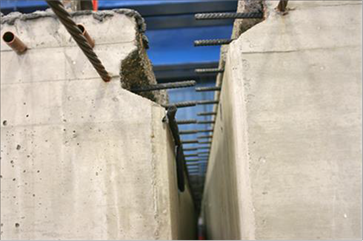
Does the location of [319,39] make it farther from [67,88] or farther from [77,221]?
[77,221]

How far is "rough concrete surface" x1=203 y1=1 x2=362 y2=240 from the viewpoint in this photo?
1.37 meters

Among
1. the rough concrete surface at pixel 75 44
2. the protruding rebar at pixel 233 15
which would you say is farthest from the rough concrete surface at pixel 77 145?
the protruding rebar at pixel 233 15

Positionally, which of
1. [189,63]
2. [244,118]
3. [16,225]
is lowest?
[189,63]

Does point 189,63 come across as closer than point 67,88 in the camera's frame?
No

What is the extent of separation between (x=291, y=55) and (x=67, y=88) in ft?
3.76

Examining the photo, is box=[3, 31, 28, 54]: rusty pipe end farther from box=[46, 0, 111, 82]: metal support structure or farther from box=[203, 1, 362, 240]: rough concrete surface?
box=[203, 1, 362, 240]: rough concrete surface

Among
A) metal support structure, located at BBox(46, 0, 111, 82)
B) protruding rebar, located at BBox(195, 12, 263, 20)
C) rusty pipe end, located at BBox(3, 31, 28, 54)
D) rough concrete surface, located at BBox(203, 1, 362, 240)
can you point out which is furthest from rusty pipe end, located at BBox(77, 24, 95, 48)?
rough concrete surface, located at BBox(203, 1, 362, 240)

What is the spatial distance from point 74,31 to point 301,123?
1064 mm

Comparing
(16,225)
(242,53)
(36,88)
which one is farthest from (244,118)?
(16,225)

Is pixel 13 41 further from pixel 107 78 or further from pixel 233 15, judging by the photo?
pixel 233 15

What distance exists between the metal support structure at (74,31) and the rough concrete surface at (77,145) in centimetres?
10

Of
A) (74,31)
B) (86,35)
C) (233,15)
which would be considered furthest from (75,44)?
(233,15)

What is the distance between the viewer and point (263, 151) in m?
1.41

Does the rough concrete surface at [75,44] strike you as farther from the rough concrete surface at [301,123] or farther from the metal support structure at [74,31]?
the rough concrete surface at [301,123]
